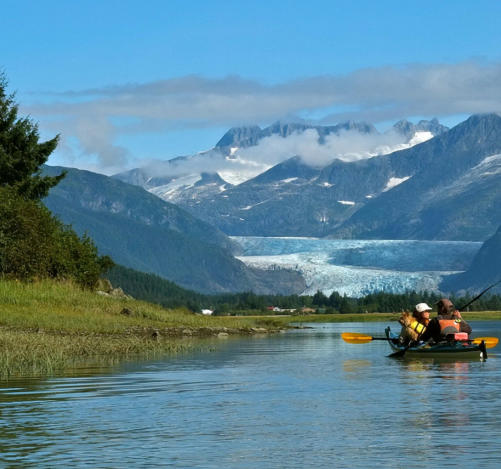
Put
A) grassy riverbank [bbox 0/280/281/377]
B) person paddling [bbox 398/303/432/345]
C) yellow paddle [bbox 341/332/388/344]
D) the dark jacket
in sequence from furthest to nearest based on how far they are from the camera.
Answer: yellow paddle [bbox 341/332/388/344] < person paddling [bbox 398/303/432/345] < the dark jacket < grassy riverbank [bbox 0/280/281/377]

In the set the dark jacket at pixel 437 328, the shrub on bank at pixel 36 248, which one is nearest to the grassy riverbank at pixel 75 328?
the shrub on bank at pixel 36 248

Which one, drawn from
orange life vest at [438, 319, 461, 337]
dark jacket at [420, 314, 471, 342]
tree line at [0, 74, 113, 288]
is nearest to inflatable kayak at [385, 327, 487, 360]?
dark jacket at [420, 314, 471, 342]

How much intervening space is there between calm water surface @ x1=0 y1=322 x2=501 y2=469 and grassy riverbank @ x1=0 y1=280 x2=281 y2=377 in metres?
3.20

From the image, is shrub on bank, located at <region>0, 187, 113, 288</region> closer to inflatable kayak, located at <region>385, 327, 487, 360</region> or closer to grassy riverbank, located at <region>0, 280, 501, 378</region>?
grassy riverbank, located at <region>0, 280, 501, 378</region>

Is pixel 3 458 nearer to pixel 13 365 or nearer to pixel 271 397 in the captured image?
pixel 271 397

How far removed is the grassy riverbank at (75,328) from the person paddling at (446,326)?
40.4 feet

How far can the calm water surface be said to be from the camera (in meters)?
19.6

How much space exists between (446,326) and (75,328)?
19514mm

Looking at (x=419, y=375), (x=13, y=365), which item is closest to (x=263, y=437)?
(x=419, y=375)

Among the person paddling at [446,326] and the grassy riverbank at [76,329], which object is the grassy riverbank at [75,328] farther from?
the person paddling at [446,326]

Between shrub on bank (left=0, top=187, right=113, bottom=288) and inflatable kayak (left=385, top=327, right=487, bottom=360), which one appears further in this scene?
shrub on bank (left=0, top=187, right=113, bottom=288)

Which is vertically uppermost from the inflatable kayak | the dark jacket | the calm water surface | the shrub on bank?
the shrub on bank

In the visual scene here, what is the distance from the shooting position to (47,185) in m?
86.9

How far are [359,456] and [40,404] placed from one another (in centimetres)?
1071
